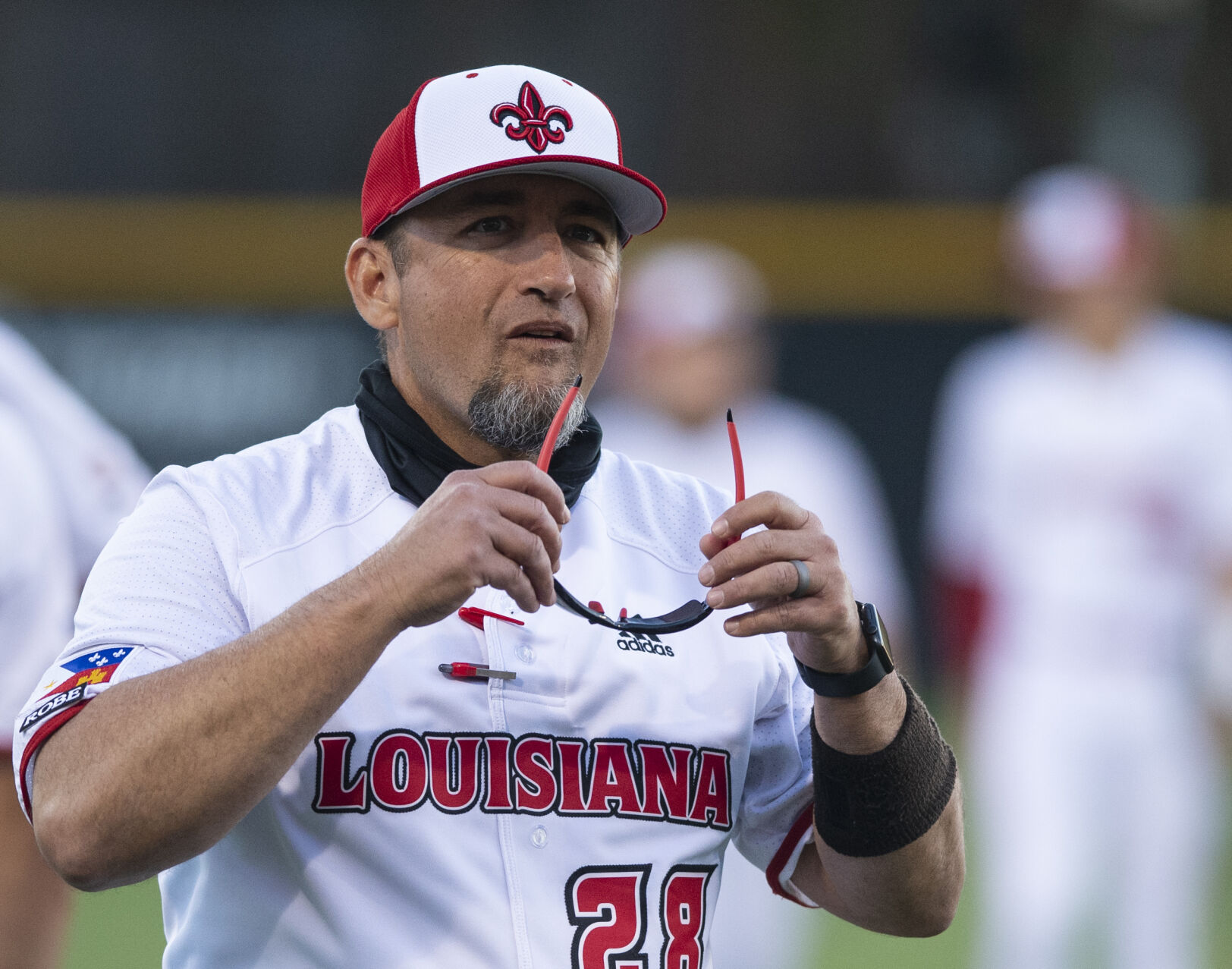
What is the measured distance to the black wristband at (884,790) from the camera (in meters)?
2.37

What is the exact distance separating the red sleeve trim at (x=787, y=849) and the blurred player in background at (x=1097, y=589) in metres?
3.57

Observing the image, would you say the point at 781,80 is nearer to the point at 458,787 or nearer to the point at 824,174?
the point at 824,174

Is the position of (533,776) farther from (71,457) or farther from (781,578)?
(71,457)

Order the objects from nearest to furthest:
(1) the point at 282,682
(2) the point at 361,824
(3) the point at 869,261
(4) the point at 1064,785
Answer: (1) the point at 282,682 < (2) the point at 361,824 < (4) the point at 1064,785 < (3) the point at 869,261

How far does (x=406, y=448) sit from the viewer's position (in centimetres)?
246

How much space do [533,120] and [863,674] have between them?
2.84 ft

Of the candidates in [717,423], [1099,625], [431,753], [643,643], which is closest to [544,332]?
[643,643]

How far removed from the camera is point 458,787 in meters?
2.29

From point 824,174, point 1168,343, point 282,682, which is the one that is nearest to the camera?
point 282,682

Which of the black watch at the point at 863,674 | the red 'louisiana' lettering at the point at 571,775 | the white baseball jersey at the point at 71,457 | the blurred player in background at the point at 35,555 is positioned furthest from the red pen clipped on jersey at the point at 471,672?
the white baseball jersey at the point at 71,457

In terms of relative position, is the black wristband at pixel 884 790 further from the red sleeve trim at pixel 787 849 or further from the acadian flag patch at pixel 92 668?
the acadian flag patch at pixel 92 668

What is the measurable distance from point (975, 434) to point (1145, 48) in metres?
8.01

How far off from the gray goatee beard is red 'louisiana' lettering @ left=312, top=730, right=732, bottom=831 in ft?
1.36

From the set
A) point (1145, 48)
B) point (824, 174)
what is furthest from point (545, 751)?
point (1145, 48)
